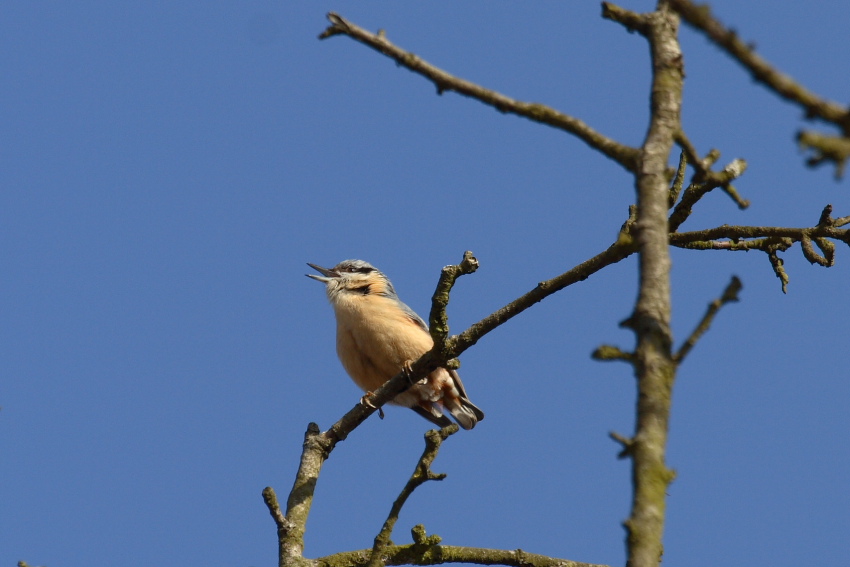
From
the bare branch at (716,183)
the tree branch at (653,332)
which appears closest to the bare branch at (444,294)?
the bare branch at (716,183)

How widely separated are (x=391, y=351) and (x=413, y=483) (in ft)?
12.4

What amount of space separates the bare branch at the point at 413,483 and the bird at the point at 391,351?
3.49 m

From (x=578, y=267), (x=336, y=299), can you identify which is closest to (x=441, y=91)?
(x=578, y=267)

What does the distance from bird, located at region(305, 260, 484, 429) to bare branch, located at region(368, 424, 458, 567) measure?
3492mm

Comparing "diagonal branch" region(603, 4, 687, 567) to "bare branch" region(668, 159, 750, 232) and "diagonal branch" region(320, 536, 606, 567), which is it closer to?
"bare branch" region(668, 159, 750, 232)

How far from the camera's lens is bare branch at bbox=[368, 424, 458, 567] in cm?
455

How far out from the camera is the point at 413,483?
4578 millimetres

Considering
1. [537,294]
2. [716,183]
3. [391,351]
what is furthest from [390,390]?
[716,183]

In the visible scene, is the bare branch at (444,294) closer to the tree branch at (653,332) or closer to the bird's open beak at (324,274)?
the tree branch at (653,332)

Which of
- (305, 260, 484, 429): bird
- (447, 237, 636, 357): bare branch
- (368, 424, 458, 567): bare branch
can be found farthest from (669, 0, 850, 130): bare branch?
(305, 260, 484, 429): bird

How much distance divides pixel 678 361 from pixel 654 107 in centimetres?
81

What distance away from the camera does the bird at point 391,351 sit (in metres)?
8.38

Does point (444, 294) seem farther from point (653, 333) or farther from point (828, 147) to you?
point (828, 147)

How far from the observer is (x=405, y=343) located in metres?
8.36
